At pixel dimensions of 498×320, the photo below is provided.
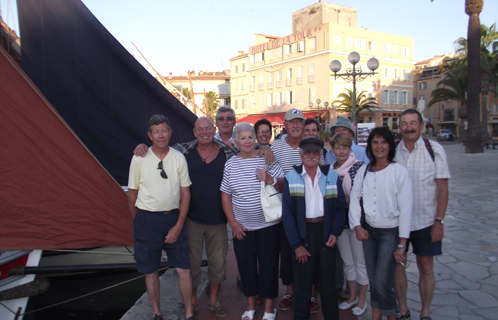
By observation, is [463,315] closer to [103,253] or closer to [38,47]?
[103,253]

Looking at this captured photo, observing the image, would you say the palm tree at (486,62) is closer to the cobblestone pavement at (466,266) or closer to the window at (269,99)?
the cobblestone pavement at (466,266)

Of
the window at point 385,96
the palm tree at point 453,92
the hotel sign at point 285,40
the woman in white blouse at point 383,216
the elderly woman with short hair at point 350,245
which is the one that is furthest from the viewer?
the window at point 385,96

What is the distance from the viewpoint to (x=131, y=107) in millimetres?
4168

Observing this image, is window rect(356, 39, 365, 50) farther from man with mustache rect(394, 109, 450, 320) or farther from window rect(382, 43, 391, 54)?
man with mustache rect(394, 109, 450, 320)

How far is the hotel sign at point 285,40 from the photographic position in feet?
137

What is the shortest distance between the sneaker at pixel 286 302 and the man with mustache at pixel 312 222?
45 cm

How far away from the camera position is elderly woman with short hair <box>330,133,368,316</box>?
3251mm

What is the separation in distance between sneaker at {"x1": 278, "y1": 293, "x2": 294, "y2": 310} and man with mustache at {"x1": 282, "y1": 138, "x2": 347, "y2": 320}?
1.48 ft

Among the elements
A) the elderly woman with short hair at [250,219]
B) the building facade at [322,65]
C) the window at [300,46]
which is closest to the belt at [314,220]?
the elderly woman with short hair at [250,219]

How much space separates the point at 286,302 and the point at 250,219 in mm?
943

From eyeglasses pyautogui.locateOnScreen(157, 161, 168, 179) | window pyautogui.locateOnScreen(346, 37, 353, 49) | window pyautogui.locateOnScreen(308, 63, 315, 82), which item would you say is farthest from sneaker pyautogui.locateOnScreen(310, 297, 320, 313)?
window pyautogui.locateOnScreen(346, 37, 353, 49)

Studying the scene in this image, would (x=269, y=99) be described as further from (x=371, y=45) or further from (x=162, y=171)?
(x=162, y=171)

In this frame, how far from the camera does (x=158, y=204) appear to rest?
9.98ft

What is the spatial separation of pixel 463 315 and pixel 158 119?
10.4ft
